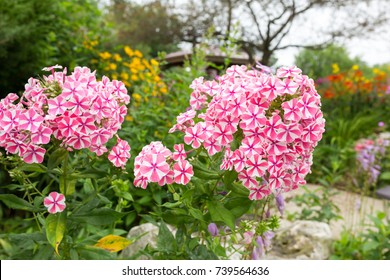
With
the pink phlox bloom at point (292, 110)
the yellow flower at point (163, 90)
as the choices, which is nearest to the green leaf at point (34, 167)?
the pink phlox bloom at point (292, 110)

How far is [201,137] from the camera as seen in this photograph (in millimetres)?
1407

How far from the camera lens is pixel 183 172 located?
1.37 m

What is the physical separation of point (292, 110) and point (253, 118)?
0.11 meters

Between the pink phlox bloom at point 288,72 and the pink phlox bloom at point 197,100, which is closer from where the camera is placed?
the pink phlox bloom at point 288,72

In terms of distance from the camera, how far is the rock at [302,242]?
10.00 feet

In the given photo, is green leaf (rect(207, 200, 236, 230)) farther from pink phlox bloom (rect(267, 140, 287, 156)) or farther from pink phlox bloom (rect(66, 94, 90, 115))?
pink phlox bloom (rect(66, 94, 90, 115))

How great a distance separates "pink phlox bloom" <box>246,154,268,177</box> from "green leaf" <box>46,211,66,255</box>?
22.7 inches

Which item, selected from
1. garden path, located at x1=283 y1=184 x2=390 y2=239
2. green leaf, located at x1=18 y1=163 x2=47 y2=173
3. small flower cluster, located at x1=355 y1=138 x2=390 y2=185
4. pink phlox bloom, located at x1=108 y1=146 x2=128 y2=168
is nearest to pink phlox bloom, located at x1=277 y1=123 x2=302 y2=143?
pink phlox bloom, located at x1=108 y1=146 x2=128 y2=168

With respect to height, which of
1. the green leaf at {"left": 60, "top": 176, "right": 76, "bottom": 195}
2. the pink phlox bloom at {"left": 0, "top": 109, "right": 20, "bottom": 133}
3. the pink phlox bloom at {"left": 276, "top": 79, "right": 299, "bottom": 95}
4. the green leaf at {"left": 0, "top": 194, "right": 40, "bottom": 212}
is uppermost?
the pink phlox bloom at {"left": 276, "top": 79, "right": 299, "bottom": 95}

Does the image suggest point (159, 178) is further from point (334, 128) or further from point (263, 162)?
point (334, 128)

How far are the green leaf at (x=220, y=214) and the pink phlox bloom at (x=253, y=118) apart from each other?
0.26m

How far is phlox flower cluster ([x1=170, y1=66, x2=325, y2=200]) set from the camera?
135 centimetres

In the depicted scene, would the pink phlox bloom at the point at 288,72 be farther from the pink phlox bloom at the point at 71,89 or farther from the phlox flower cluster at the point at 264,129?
the pink phlox bloom at the point at 71,89

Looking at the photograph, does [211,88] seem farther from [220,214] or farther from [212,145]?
[220,214]
